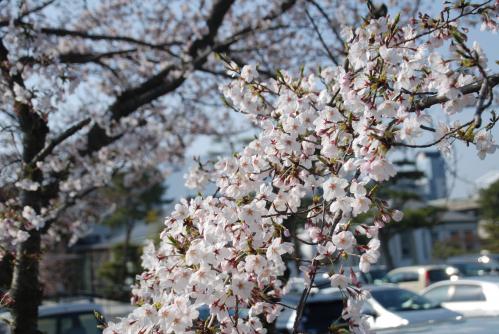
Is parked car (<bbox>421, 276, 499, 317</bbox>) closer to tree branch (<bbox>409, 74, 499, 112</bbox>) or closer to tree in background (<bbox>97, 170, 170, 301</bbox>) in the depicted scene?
tree branch (<bbox>409, 74, 499, 112</bbox>)

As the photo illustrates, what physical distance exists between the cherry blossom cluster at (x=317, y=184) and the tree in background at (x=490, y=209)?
121 ft

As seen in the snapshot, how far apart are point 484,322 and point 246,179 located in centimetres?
204

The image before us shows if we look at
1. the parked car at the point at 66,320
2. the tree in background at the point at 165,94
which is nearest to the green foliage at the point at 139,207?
the tree in background at the point at 165,94

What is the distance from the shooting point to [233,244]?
2697 mm

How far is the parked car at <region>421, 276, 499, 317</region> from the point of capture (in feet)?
31.3

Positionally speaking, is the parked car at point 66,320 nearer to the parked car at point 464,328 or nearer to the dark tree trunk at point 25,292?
the dark tree trunk at point 25,292

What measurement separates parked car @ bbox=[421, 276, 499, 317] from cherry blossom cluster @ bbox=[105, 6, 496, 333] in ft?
24.7

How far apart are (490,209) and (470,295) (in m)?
31.3

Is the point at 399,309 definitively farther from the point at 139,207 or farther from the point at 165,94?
the point at 139,207

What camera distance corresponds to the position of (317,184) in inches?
118

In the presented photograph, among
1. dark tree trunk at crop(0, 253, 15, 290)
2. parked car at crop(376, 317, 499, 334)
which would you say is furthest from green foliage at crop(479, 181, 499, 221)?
dark tree trunk at crop(0, 253, 15, 290)

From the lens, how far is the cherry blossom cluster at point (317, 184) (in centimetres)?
247

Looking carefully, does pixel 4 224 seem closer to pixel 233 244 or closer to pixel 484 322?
pixel 233 244

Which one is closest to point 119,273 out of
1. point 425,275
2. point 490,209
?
point 425,275
